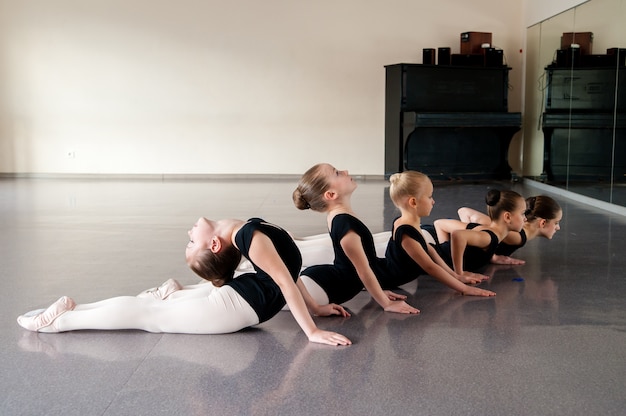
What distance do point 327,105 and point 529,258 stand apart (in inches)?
230

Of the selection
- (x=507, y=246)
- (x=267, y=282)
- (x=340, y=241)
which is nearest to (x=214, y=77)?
(x=507, y=246)

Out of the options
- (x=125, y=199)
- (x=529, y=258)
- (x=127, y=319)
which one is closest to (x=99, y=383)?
(x=127, y=319)

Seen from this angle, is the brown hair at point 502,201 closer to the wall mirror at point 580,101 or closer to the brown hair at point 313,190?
the brown hair at point 313,190

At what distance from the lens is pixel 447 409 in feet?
7.06

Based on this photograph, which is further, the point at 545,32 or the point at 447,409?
the point at 545,32

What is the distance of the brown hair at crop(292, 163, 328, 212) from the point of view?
10.3 ft

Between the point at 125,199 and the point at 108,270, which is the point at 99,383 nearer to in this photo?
the point at 108,270

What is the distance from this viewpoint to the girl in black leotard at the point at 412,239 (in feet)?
11.3

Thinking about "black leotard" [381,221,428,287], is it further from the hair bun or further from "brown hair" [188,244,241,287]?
"brown hair" [188,244,241,287]

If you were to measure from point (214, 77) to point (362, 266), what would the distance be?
717 cm

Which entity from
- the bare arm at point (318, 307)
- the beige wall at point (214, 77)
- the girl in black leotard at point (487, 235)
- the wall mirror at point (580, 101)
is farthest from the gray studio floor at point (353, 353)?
the beige wall at point (214, 77)

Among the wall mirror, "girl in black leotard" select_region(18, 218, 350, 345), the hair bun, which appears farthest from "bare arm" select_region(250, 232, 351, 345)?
the wall mirror

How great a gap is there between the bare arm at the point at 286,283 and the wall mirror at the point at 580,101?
4.42 m

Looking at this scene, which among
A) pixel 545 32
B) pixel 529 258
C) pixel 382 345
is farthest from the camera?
pixel 545 32
